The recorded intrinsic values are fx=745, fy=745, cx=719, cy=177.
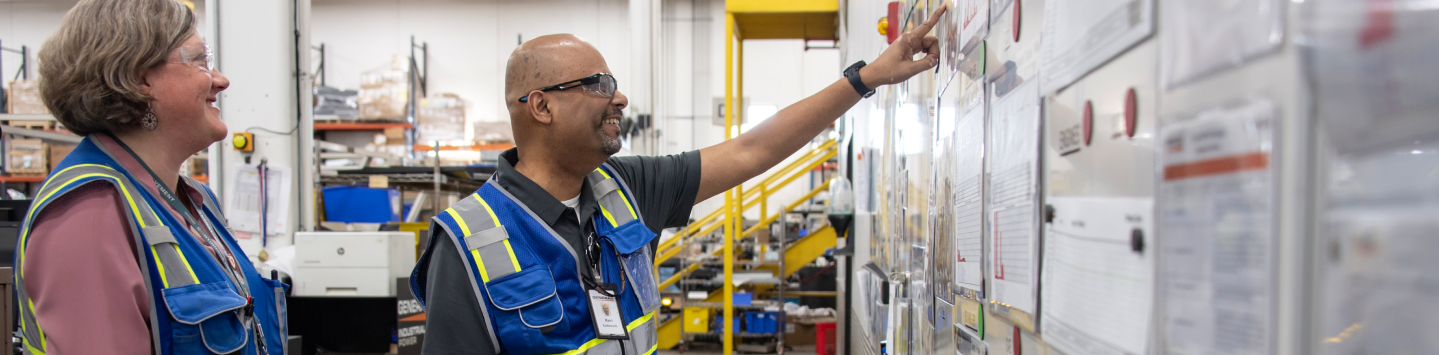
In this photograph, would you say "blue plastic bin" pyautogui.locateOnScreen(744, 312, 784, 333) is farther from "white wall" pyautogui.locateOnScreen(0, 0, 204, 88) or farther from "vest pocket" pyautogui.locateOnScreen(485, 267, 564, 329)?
"white wall" pyautogui.locateOnScreen(0, 0, 204, 88)

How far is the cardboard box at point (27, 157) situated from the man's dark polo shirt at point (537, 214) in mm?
11075

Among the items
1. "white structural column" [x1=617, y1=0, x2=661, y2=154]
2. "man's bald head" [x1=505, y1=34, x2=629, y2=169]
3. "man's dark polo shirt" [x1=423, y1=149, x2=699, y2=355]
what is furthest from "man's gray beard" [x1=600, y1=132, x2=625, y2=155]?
"white structural column" [x1=617, y1=0, x2=661, y2=154]

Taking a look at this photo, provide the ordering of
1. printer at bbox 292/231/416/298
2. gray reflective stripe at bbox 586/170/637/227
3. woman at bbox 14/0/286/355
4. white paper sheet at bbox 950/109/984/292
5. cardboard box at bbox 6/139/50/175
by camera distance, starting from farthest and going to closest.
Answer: cardboard box at bbox 6/139/50/175
printer at bbox 292/231/416/298
gray reflective stripe at bbox 586/170/637/227
woman at bbox 14/0/286/355
white paper sheet at bbox 950/109/984/292

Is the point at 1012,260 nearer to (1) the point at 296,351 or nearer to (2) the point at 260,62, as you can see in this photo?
(1) the point at 296,351

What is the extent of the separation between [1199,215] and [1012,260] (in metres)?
0.45

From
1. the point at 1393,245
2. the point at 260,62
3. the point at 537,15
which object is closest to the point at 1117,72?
the point at 1393,245

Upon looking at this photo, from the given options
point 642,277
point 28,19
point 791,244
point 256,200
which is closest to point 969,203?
point 642,277

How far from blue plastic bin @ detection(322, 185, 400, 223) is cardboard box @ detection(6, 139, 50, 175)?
3.53 meters

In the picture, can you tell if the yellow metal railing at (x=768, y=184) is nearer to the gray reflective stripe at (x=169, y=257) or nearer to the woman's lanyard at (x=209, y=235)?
the woman's lanyard at (x=209, y=235)

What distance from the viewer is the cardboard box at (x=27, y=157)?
30.1 feet

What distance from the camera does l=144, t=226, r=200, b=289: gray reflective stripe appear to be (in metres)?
1.33

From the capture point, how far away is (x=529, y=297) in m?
1.35

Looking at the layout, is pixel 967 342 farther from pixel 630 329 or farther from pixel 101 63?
pixel 101 63

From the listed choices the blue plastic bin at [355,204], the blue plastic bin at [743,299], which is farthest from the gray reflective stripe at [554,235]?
the blue plastic bin at [355,204]
